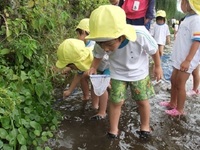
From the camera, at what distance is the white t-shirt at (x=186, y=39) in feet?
10.5

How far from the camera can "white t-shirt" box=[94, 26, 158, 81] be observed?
2.79 m

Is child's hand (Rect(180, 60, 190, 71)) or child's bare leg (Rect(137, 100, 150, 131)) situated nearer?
child's bare leg (Rect(137, 100, 150, 131))

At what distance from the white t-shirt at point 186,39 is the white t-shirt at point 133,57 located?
590mm

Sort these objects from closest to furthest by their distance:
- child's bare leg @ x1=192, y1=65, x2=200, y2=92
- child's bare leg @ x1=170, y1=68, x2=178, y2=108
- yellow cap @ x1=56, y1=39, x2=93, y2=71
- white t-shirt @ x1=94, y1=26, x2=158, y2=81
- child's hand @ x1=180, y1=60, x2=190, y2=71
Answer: white t-shirt @ x1=94, y1=26, x2=158, y2=81, yellow cap @ x1=56, y1=39, x2=93, y2=71, child's hand @ x1=180, y1=60, x2=190, y2=71, child's bare leg @ x1=170, y1=68, x2=178, y2=108, child's bare leg @ x1=192, y1=65, x2=200, y2=92

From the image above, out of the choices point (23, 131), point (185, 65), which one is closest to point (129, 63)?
point (185, 65)

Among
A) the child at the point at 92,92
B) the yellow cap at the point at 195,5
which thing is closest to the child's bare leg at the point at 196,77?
the yellow cap at the point at 195,5

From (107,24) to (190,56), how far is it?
123 cm

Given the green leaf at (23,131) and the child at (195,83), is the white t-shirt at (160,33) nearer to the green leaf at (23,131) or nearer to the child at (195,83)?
the child at (195,83)

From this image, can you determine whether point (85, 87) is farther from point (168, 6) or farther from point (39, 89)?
point (168, 6)

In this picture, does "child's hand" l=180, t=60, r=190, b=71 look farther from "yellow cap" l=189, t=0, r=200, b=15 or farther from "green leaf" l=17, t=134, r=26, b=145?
"green leaf" l=17, t=134, r=26, b=145

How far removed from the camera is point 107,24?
2.40 m

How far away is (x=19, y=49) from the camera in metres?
3.02

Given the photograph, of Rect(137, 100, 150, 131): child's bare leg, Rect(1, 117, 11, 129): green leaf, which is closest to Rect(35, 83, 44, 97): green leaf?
Rect(1, 117, 11, 129): green leaf

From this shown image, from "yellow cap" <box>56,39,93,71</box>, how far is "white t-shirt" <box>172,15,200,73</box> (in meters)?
1.01
